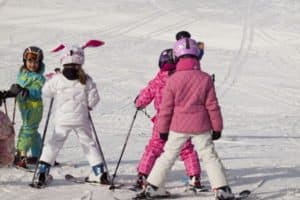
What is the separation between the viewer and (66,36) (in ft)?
68.8

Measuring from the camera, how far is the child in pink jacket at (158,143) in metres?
7.10

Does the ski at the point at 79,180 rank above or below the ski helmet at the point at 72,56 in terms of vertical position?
below

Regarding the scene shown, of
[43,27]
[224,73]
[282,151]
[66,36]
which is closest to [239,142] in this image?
[282,151]

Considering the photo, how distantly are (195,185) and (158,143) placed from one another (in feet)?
1.87

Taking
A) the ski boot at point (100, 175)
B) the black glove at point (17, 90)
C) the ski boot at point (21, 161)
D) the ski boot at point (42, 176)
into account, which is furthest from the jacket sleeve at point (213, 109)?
the ski boot at point (21, 161)

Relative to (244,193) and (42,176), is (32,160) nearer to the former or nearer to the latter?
(42,176)

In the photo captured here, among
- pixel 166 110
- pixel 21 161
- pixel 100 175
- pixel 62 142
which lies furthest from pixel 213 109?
pixel 21 161

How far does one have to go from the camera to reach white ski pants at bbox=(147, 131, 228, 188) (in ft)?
21.2

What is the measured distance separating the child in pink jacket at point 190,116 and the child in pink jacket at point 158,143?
529 mm

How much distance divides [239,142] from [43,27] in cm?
1262

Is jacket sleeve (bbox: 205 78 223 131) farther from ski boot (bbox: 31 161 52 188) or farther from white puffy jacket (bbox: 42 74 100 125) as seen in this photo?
ski boot (bbox: 31 161 52 188)

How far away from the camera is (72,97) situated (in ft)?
23.3

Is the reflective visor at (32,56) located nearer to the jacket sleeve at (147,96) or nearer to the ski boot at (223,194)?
the jacket sleeve at (147,96)

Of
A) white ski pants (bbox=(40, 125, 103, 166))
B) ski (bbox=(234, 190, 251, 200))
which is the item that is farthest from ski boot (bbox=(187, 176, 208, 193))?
white ski pants (bbox=(40, 125, 103, 166))
